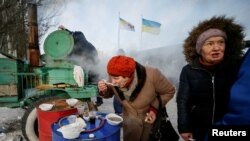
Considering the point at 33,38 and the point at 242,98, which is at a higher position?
the point at 33,38

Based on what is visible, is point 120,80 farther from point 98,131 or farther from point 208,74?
point 208,74

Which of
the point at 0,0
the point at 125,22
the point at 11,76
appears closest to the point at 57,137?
the point at 11,76

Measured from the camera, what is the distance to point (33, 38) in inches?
251

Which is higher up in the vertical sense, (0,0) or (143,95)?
(0,0)

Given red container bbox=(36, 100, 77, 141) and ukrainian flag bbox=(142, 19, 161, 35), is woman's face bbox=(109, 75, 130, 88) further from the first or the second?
ukrainian flag bbox=(142, 19, 161, 35)

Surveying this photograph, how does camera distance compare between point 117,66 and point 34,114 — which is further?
point 34,114

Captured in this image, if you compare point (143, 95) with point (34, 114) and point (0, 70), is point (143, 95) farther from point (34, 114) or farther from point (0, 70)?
point (0, 70)

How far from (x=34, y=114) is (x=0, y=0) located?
442 inches

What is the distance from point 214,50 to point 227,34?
0.31m

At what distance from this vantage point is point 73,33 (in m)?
5.80

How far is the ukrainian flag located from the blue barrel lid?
34.6 feet

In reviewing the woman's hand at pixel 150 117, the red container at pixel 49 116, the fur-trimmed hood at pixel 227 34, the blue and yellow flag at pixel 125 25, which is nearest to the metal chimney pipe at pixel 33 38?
the red container at pixel 49 116

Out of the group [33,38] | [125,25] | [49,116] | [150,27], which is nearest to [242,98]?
[49,116]

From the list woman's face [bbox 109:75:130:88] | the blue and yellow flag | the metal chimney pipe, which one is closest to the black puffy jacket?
woman's face [bbox 109:75:130:88]
